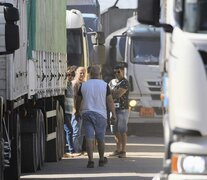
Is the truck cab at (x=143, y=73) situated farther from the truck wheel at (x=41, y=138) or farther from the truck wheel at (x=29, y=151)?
the truck wheel at (x=29, y=151)

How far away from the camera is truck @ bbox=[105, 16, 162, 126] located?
→ 27.6 meters

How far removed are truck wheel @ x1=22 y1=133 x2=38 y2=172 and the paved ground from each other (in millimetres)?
190

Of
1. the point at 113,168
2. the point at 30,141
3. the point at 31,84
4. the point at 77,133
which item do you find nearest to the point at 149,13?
the point at 31,84

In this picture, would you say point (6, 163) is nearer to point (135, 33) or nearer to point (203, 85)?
point (203, 85)

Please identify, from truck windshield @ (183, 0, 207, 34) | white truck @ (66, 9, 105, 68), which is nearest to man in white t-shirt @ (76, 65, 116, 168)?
white truck @ (66, 9, 105, 68)

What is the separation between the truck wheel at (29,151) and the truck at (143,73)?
464 inches

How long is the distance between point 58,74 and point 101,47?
3.67 metres

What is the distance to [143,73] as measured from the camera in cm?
2781

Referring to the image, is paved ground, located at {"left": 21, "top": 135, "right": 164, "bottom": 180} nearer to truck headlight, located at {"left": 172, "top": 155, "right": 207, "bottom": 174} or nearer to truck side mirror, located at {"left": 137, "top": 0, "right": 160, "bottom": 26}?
truck side mirror, located at {"left": 137, "top": 0, "right": 160, "bottom": 26}

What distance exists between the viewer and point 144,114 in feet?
91.1

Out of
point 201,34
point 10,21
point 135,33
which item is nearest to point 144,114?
point 135,33

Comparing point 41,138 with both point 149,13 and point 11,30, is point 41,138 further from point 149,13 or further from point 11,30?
point 149,13

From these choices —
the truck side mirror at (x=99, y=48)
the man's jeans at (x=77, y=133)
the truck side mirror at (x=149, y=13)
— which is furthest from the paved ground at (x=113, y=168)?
the truck side mirror at (x=149, y=13)

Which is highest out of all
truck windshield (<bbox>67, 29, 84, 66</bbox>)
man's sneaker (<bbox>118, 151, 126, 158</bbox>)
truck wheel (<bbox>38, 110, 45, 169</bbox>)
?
truck windshield (<bbox>67, 29, 84, 66</bbox>)
